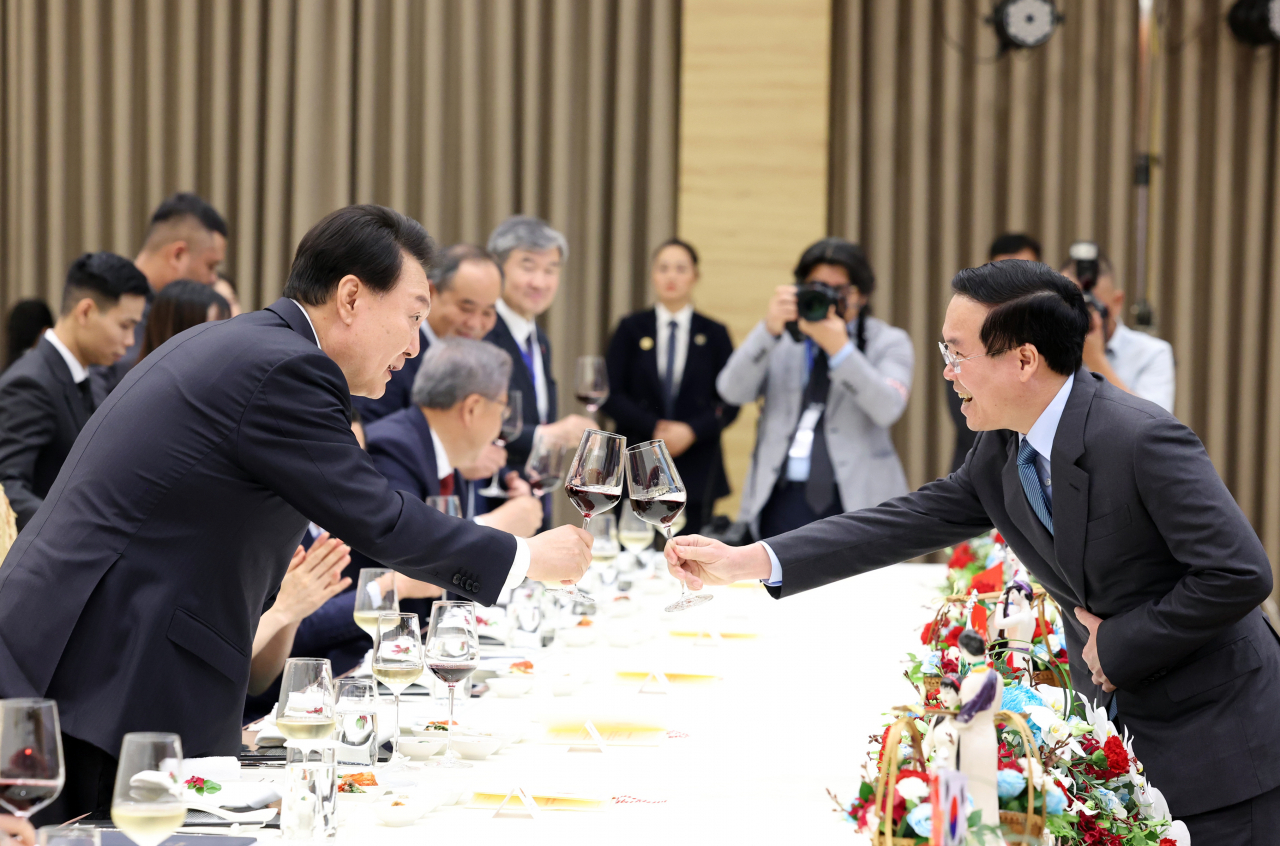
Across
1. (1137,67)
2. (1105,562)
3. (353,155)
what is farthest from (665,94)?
(1105,562)

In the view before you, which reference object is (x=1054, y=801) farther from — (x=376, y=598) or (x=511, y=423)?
(x=511, y=423)

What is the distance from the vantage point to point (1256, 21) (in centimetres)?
549

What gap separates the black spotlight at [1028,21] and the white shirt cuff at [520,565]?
4473 millimetres

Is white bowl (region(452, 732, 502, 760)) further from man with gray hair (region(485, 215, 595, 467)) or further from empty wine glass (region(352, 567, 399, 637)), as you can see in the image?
man with gray hair (region(485, 215, 595, 467))

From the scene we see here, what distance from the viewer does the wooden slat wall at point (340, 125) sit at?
5.78m

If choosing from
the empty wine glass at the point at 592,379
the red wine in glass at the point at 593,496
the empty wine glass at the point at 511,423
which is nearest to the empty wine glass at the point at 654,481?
the red wine in glass at the point at 593,496

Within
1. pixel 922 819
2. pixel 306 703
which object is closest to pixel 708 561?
pixel 306 703

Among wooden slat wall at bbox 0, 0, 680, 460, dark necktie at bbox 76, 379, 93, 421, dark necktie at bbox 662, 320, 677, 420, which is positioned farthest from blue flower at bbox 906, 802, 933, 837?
wooden slat wall at bbox 0, 0, 680, 460

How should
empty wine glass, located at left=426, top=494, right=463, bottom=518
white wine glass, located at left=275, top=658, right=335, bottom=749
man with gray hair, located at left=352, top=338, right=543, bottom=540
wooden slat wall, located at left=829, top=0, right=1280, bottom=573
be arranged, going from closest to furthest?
1. white wine glass, located at left=275, top=658, right=335, bottom=749
2. empty wine glass, located at left=426, top=494, right=463, bottom=518
3. man with gray hair, located at left=352, top=338, right=543, bottom=540
4. wooden slat wall, located at left=829, top=0, right=1280, bottom=573

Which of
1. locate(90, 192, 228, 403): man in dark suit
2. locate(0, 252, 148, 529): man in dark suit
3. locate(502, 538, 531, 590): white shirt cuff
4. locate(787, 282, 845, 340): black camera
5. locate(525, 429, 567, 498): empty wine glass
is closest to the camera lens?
locate(502, 538, 531, 590): white shirt cuff

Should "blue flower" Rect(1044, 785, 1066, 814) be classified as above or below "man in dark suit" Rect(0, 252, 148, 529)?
below

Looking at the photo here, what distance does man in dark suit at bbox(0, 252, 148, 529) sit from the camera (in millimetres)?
3357

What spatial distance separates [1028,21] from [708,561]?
4.21 metres

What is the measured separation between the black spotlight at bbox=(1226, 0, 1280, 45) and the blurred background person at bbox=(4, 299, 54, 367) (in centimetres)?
523
